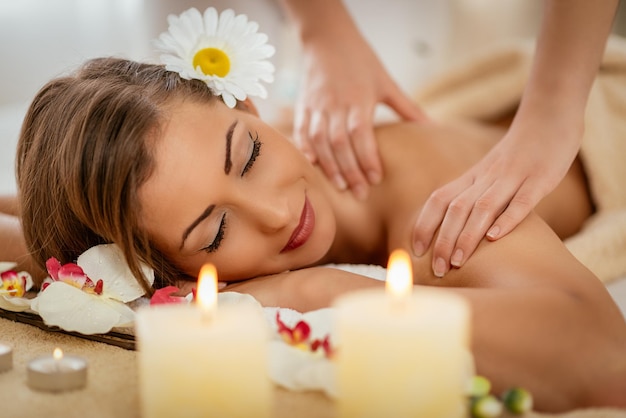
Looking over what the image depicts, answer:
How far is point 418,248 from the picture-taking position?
1503 mm

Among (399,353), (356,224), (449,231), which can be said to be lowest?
(356,224)

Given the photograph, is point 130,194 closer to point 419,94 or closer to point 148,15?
point 419,94

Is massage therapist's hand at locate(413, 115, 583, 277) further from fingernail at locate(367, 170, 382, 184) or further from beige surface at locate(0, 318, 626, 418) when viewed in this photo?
beige surface at locate(0, 318, 626, 418)

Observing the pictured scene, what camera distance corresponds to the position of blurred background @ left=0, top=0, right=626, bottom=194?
2.88 m

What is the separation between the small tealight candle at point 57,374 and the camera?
1.09 m

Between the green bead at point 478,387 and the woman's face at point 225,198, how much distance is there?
54 cm

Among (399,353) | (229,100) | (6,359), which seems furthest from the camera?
(229,100)

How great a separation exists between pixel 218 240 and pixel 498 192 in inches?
20.1

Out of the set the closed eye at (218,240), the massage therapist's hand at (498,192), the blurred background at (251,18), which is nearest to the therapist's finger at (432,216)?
the massage therapist's hand at (498,192)

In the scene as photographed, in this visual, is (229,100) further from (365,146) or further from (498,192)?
(498,192)

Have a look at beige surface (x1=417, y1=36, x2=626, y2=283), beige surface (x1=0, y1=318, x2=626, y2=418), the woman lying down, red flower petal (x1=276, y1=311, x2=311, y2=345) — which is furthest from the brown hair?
beige surface (x1=417, y1=36, x2=626, y2=283)

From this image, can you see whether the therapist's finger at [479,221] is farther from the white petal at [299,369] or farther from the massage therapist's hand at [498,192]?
the white petal at [299,369]

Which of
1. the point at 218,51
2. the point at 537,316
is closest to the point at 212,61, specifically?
the point at 218,51

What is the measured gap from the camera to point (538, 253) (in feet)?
4.42
